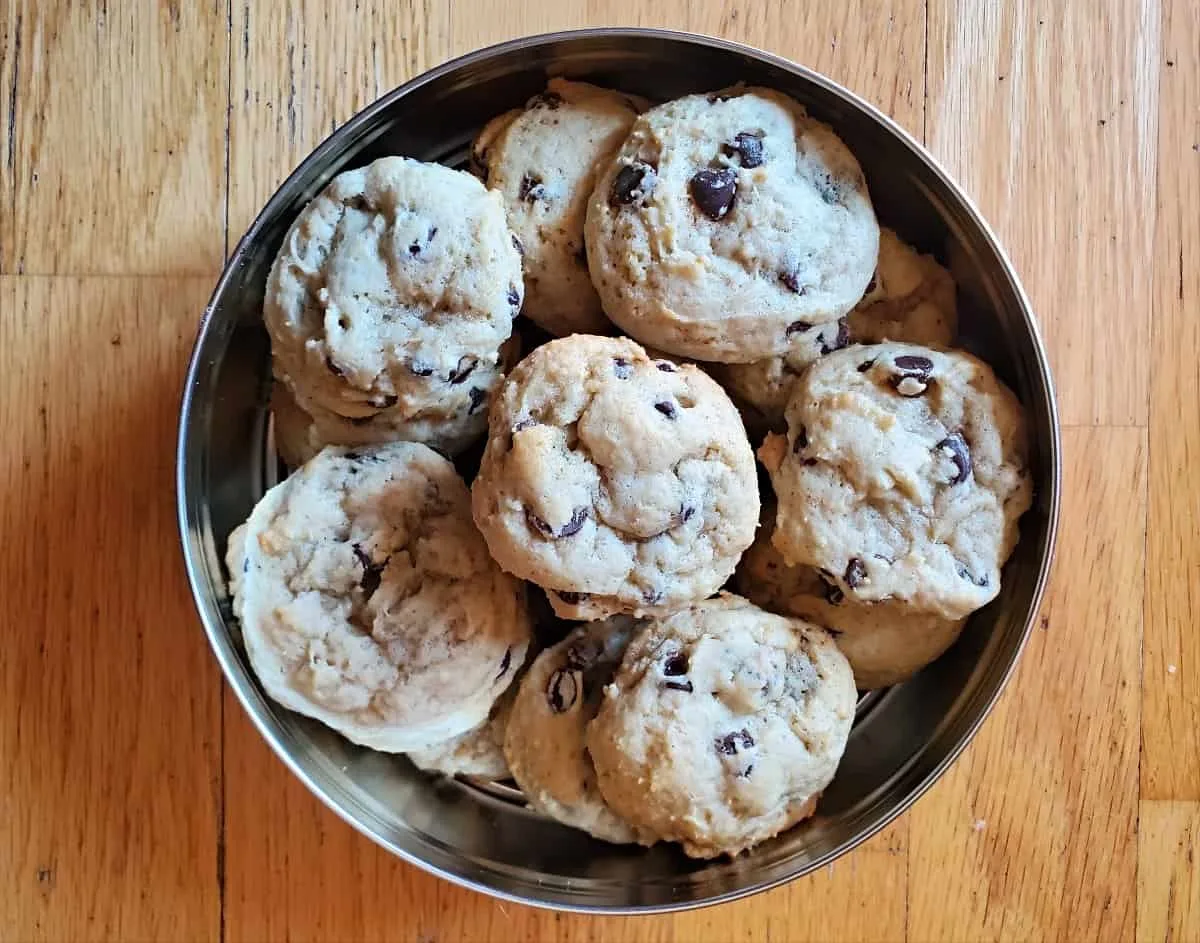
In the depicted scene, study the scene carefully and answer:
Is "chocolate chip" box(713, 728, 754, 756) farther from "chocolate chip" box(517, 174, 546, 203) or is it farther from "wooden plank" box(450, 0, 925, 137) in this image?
"wooden plank" box(450, 0, 925, 137)

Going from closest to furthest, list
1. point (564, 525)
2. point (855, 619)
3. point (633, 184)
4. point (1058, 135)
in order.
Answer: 1. point (564, 525)
2. point (633, 184)
3. point (855, 619)
4. point (1058, 135)

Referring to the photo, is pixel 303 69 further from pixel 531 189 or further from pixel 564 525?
pixel 564 525

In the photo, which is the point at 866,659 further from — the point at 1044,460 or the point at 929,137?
the point at 929,137

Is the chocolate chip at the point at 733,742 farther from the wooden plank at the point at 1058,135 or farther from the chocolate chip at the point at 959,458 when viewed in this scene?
the wooden plank at the point at 1058,135

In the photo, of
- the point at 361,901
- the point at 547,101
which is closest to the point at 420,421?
the point at 547,101

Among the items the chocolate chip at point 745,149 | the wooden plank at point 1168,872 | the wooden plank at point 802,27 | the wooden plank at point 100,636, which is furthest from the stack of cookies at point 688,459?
the wooden plank at point 1168,872

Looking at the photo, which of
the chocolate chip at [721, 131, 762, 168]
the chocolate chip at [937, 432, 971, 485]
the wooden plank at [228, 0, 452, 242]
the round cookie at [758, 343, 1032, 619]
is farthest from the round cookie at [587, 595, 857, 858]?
the wooden plank at [228, 0, 452, 242]

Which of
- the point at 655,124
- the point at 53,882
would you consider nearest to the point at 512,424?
the point at 655,124
